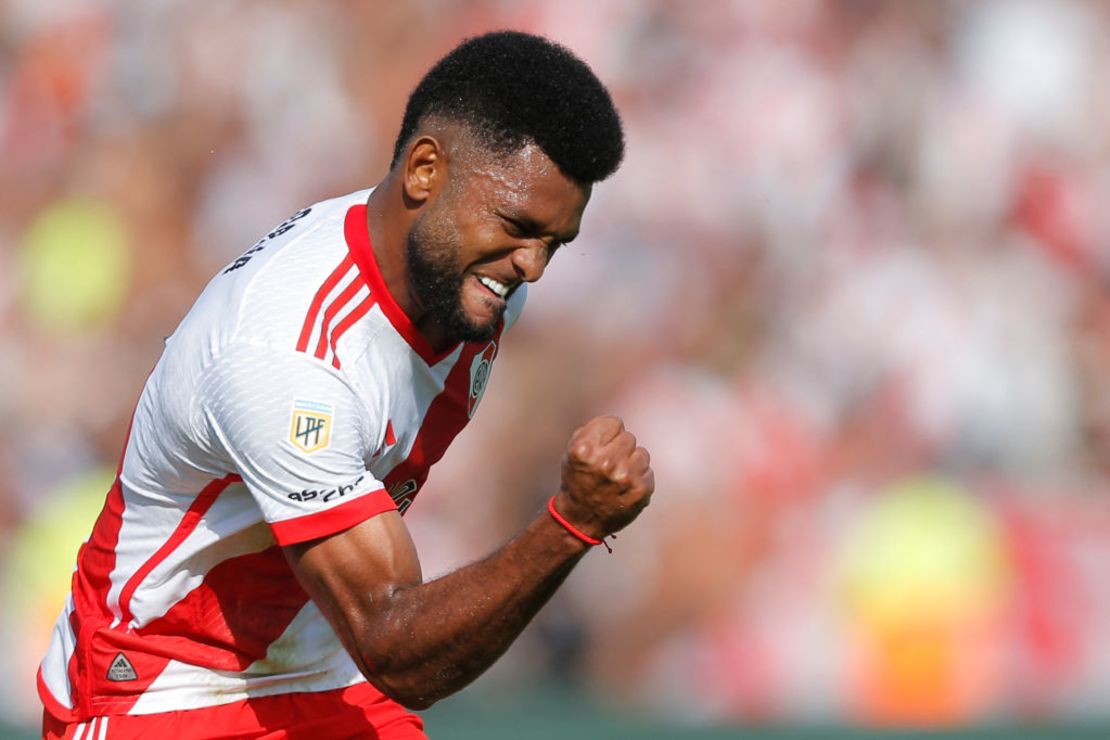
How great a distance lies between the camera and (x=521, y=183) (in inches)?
125

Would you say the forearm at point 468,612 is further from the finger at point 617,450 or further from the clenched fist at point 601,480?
the finger at point 617,450

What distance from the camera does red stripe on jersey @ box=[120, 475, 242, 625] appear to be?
10.7ft

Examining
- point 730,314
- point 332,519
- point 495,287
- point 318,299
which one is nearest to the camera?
point 332,519

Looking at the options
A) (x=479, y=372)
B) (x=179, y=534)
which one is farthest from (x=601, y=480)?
(x=179, y=534)

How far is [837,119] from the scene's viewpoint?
27.2ft

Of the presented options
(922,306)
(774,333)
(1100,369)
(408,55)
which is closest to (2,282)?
(408,55)

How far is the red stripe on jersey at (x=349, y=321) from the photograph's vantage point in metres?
3.11

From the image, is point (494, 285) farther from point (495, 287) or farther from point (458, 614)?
point (458, 614)

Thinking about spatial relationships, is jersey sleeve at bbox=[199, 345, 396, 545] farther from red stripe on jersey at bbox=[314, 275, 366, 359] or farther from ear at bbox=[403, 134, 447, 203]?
ear at bbox=[403, 134, 447, 203]

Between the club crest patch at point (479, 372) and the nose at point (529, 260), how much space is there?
472mm

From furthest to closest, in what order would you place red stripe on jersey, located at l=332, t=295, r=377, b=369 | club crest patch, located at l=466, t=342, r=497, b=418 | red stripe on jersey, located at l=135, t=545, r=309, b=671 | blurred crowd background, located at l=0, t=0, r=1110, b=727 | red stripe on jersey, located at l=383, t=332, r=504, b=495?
blurred crowd background, located at l=0, t=0, r=1110, b=727
club crest patch, located at l=466, t=342, r=497, b=418
red stripe on jersey, located at l=383, t=332, r=504, b=495
red stripe on jersey, located at l=135, t=545, r=309, b=671
red stripe on jersey, located at l=332, t=295, r=377, b=369

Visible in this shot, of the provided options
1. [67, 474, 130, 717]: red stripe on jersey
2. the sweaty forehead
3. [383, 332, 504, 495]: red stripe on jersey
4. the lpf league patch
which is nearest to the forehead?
the sweaty forehead

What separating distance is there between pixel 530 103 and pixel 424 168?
0.26m

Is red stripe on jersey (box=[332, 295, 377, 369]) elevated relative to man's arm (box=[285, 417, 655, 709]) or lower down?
elevated
